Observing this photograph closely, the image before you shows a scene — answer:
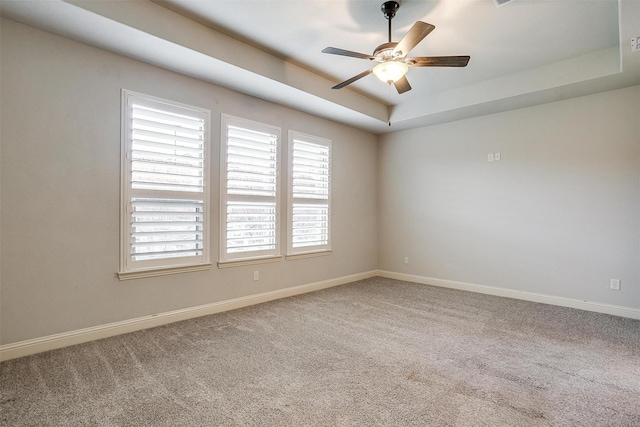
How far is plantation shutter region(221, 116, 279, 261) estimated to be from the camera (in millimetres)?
3939

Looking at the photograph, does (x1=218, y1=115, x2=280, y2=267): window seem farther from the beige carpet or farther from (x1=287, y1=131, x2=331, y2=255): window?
the beige carpet

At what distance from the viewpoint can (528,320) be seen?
12.0 ft

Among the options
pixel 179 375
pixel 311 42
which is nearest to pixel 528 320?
pixel 179 375

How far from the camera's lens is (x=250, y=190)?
4.14 m

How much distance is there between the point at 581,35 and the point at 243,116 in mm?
3762

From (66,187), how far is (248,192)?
1855 millimetres

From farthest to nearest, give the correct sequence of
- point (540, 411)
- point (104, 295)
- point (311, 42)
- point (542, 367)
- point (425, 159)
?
point (425, 159) → point (311, 42) → point (104, 295) → point (542, 367) → point (540, 411)

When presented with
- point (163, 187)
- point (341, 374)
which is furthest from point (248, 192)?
point (341, 374)

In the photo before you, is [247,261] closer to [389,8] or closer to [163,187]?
[163,187]

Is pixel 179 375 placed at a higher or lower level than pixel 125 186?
lower

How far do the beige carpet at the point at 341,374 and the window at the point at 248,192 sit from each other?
89cm

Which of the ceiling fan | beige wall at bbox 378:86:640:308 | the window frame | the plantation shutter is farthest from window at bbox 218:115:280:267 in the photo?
beige wall at bbox 378:86:640:308

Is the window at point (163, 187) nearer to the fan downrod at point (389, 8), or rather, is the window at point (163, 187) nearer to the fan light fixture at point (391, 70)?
the fan light fixture at point (391, 70)

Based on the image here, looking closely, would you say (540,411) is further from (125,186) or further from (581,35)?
(125,186)
